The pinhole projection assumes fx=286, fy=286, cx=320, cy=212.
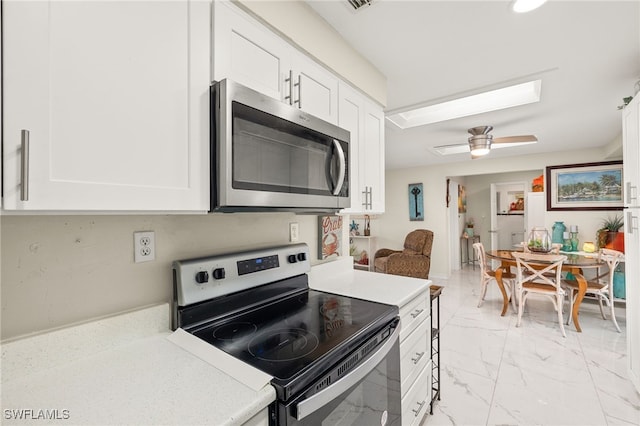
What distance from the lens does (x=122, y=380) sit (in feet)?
2.61

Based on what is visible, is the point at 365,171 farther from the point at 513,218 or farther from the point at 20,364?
the point at 513,218

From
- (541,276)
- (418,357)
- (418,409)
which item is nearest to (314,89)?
(418,357)

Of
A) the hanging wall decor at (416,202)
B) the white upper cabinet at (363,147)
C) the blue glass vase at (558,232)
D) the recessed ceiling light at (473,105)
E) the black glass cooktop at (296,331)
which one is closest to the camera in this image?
the black glass cooktop at (296,331)

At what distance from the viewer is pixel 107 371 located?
84 cm

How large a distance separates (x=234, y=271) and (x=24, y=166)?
2.63ft

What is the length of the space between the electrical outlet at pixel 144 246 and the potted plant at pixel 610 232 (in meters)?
5.32

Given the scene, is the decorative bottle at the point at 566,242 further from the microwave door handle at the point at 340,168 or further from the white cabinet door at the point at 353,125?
the microwave door handle at the point at 340,168

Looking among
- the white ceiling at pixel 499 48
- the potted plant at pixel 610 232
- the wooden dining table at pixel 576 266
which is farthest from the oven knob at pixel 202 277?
the potted plant at pixel 610 232

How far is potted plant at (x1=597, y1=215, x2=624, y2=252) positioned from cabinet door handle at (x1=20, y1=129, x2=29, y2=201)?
5.58 meters

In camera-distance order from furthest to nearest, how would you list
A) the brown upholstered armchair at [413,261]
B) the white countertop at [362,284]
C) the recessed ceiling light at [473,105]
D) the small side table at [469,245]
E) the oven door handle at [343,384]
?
the small side table at [469,245]
the brown upholstered armchair at [413,261]
the recessed ceiling light at [473,105]
the white countertop at [362,284]
the oven door handle at [343,384]

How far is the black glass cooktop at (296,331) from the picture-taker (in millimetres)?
887

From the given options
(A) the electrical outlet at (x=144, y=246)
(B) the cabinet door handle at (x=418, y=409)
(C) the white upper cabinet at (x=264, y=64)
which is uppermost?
(C) the white upper cabinet at (x=264, y=64)

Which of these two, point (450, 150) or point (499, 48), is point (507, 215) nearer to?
point (450, 150)

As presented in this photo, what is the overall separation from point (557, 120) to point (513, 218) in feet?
14.2
